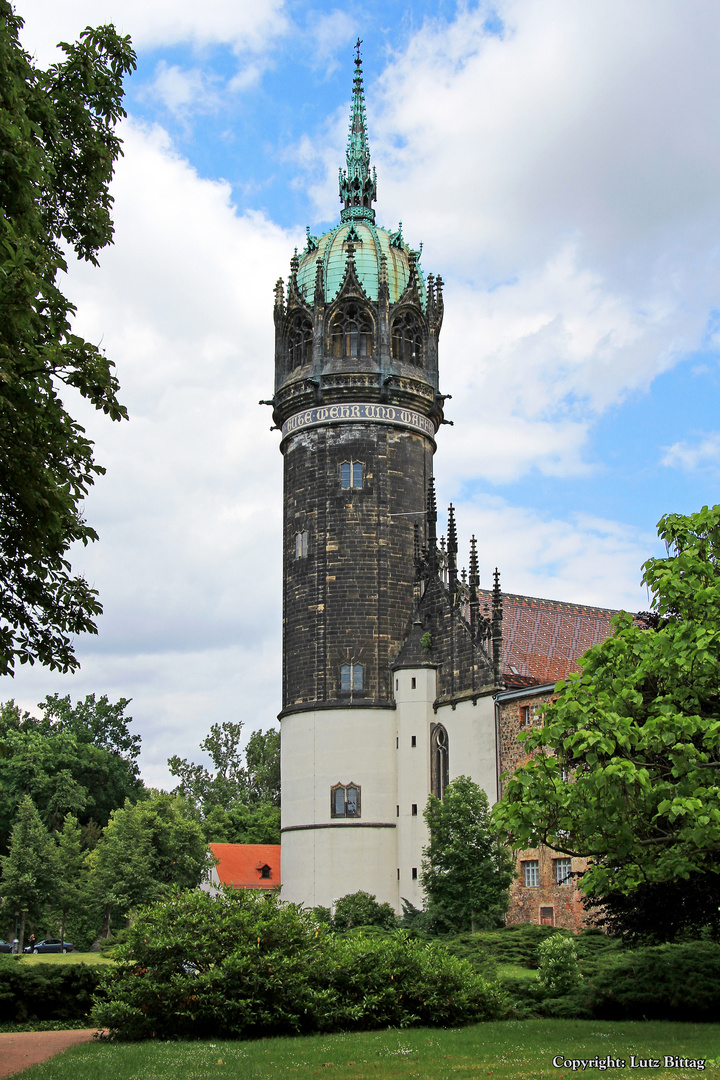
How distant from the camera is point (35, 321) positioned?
524 inches

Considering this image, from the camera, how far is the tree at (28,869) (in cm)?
5584

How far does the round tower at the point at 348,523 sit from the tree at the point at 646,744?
2751 cm

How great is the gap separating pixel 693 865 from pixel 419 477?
34.5m

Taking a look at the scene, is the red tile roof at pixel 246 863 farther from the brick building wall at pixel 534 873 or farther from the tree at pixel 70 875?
the brick building wall at pixel 534 873

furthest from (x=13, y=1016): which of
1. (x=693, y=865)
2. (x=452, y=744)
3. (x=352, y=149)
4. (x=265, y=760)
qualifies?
(x=265, y=760)

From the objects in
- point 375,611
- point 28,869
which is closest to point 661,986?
point 375,611

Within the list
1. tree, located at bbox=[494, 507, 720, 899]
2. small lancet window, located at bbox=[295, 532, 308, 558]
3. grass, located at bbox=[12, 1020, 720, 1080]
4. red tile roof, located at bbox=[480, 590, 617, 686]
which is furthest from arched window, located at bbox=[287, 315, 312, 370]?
grass, located at bbox=[12, 1020, 720, 1080]

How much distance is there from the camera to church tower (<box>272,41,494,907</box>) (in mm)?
45469

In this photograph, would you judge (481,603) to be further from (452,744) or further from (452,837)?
(452,837)

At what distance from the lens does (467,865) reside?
36.3 m

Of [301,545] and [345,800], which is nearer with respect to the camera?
[345,800]

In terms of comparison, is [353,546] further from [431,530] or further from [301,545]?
[431,530]

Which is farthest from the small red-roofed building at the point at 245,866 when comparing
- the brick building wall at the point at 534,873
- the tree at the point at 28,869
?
the brick building wall at the point at 534,873

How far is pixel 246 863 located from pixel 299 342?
111 feet
